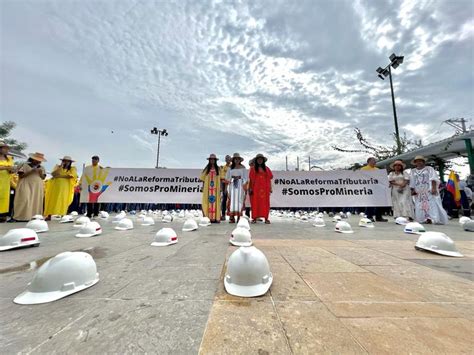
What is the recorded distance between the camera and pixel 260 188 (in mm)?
6496

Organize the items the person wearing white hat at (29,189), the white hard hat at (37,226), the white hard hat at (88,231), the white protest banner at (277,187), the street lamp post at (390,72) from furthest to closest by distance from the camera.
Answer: the street lamp post at (390,72)
the white protest banner at (277,187)
the person wearing white hat at (29,189)
the white hard hat at (37,226)
the white hard hat at (88,231)

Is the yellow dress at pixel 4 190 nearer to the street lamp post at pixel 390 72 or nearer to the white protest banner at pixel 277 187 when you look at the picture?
the white protest banner at pixel 277 187

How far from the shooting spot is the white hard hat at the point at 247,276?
1.37 metres

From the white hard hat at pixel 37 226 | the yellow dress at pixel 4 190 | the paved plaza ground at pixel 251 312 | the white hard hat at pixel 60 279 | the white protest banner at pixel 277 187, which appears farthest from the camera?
the white protest banner at pixel 277 187

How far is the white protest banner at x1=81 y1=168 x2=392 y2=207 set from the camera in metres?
Answer: 8.63

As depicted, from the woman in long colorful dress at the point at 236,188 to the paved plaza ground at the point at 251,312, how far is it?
4338mm

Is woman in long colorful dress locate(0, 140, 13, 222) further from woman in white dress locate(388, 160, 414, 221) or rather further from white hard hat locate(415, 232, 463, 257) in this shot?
woman in white dress locate(388, 160, 414, 221)

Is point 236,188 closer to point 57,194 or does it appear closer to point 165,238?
point 165,238

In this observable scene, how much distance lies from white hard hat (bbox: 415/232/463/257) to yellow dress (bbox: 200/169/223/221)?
15.8 ft

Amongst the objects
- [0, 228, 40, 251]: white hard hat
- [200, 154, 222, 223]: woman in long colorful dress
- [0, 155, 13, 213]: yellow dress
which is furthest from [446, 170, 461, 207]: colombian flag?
[0, 155, 13, 213]: yellow dress

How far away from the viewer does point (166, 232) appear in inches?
119

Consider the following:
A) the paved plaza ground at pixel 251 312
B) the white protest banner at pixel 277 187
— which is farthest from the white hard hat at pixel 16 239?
the white protest banner at pixel 277 187

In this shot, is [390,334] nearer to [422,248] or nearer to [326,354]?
[326,354]

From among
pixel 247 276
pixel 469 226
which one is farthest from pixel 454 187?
pixel 247 276
